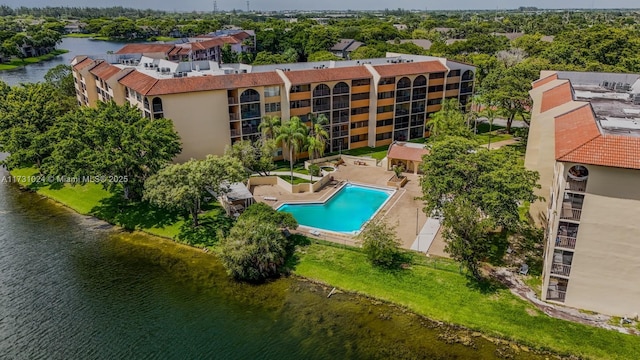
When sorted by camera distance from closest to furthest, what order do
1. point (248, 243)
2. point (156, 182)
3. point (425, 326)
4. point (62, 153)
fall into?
point (425, 326) < point (248, 243) < point (156, 182) < point (62, 153)

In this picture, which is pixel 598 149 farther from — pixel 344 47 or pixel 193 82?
pixel 344 47

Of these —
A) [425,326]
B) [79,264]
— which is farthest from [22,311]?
[425,326]

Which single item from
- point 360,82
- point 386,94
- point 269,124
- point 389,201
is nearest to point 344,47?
point 386,94

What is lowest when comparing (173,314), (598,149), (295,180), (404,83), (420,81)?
(173,314)

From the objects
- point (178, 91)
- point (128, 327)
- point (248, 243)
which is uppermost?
point (178, 91)

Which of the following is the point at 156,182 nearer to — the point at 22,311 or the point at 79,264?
the point at 79,264

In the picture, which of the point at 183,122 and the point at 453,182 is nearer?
the point at 453,182

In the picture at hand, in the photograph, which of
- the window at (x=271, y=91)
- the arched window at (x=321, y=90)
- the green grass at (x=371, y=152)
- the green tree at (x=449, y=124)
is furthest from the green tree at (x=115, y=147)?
the green tree at (x=449, y=124)

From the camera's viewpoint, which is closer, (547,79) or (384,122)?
(547,79)
